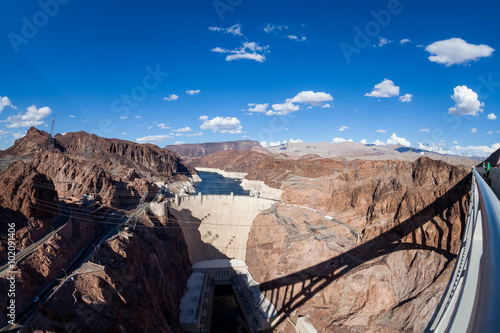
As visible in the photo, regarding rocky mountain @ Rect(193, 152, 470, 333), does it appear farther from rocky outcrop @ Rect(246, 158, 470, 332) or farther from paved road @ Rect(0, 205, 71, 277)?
paved road @ Rect(0, 205, 71, 277)

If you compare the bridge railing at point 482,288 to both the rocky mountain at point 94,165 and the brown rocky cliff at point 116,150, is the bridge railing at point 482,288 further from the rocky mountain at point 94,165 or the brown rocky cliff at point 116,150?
the brown rocky cliff at point 116,150

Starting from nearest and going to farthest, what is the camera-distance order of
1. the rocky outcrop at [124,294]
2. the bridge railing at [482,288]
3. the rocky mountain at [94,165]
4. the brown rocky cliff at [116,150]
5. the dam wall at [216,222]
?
the bridge railing at [482,288] < the rocky outcrop at [124,294] < the rocky mountain at [94,165] < the dam wall at [216,222] < the brown rocky cliff at [116,150]

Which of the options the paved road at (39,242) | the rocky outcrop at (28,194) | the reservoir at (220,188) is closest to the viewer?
the paved road at (39,242)

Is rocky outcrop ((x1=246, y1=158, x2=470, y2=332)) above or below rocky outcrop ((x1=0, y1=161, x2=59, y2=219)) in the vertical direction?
below

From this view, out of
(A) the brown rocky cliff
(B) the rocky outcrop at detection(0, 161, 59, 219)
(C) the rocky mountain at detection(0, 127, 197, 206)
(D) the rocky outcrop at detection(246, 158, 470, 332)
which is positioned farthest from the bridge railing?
(A) the brown rocky cliff

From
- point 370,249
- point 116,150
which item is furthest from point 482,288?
point 116,150

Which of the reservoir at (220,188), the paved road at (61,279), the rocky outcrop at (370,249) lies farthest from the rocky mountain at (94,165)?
the rocky outcrop at (370,249)

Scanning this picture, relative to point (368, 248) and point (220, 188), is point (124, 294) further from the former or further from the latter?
point (220, 188)
